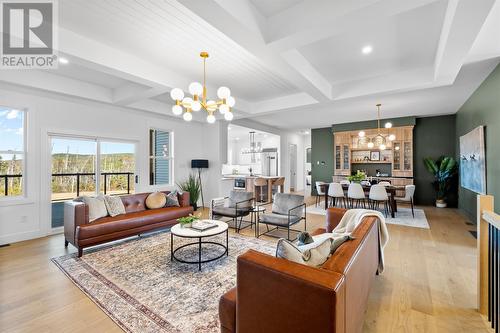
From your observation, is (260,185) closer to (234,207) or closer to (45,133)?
(234,207)

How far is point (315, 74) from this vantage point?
387 centimetres

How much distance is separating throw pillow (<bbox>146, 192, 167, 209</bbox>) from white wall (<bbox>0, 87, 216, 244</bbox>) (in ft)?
4.50

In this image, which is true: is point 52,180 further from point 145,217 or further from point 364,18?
point 364,18

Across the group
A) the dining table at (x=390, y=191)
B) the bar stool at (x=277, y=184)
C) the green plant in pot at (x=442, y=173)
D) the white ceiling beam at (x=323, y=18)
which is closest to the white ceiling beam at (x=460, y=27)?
the white ceiling beam at (x=323, y=18)

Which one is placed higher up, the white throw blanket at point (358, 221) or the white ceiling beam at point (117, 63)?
the white ceiling beam at point (117, 63)

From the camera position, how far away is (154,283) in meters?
2.51

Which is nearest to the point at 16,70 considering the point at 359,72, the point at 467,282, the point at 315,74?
the point at 315,74

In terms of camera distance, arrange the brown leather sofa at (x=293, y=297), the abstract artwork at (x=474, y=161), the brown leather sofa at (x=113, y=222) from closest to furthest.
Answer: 1. the brown leather sofa at (x=293, y=297)
2. the brown leather sofa at (x=113, y=222)
3. the abstract artwork at (x=474, y=161)

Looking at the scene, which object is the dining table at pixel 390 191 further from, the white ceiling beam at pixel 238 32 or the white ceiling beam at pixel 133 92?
the white ceiling beam at pixel 133 92

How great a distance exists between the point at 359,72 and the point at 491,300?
136 inches

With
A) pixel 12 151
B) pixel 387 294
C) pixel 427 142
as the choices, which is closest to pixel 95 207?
pixel 12 151

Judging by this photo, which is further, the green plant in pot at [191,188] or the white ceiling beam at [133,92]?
the green plant in pot at [191,188]

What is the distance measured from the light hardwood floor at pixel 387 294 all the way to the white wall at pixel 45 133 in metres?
0.44

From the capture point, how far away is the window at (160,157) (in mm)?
6074
